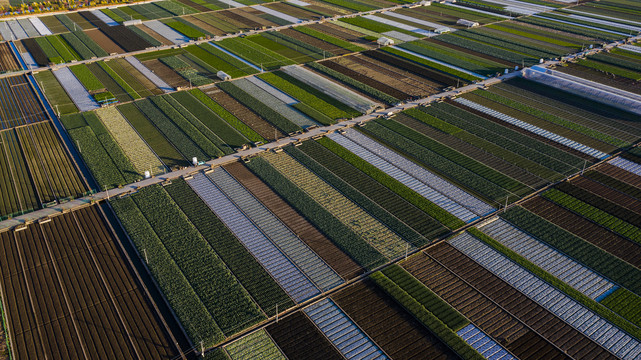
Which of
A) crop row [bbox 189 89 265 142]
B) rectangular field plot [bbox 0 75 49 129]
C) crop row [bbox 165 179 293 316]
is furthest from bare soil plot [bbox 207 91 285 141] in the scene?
rectangular field plot [bbox 0 75 49 129]

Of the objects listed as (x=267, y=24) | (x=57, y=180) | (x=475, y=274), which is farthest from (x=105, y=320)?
(x=267, y=24)

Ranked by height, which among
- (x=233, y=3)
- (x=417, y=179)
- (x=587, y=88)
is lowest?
(x=417, y=179)

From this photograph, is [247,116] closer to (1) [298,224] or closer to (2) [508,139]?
(1) [298,224]

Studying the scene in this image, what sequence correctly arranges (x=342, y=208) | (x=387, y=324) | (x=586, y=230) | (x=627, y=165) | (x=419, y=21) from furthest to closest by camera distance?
(x=419, y=21)
(x=627, y=165)
(x=342, y=208)
(x=586, y=230)
(x=387, y=324)

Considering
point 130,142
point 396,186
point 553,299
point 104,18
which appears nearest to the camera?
point 553,299

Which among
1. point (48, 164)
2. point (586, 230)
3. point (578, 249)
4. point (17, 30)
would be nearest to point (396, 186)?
point (578, 249)

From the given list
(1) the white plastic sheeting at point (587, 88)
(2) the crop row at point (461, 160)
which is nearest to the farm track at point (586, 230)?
(2) the crop row at point (461, 160)

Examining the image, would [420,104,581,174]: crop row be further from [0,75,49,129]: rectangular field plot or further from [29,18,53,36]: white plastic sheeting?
[29,18,53,36]: white plastic sheeting
